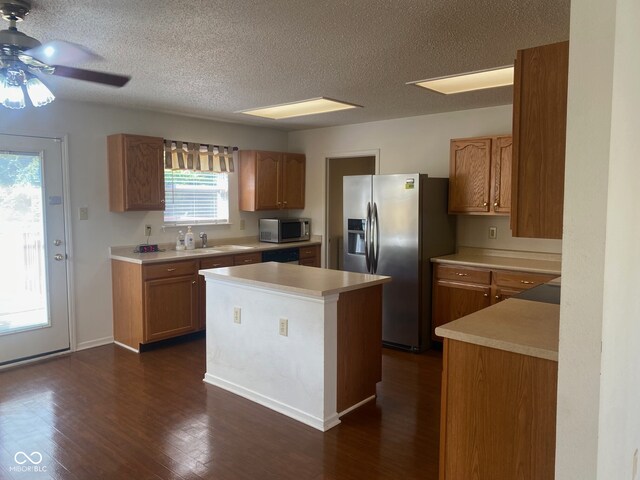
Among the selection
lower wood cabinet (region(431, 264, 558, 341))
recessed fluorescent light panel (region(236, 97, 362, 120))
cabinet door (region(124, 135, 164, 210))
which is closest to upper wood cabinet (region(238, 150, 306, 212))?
recessed fluorescent light panel (region(236, 97, 362, 120))

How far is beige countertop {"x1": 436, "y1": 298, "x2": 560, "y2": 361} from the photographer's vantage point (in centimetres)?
183

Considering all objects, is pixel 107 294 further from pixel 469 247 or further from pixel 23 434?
pixel 469 247

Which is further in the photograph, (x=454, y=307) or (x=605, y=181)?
(x=454, y=307)

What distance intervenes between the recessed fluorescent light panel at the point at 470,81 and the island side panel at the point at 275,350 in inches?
74.4

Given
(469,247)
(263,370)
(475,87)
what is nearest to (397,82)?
(475,87)

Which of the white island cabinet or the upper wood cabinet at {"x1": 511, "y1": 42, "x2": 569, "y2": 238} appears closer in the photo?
the upper wood cabinet at {"x1": 511, "y1": 42, "x2": 569, "y2": 238}

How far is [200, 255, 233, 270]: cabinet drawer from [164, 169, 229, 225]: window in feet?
2.43

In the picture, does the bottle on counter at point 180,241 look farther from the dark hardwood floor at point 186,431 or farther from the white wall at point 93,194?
the dark hardwood floor at point 186,431

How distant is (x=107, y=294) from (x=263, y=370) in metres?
2.30

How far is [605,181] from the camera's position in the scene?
1335mm

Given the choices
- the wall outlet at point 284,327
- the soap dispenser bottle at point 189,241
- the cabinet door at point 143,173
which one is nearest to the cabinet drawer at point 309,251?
the soap dispenser bottle at point 189,241

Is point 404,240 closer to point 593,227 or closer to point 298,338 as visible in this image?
point 298,338

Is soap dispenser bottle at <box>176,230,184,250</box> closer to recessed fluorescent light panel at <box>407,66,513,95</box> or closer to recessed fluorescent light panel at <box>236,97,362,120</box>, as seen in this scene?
recessed fluorescent light panel at <box>236,97,362,120</box>

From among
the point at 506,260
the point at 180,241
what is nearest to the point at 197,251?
the point at 180,241
